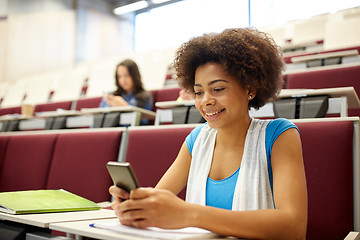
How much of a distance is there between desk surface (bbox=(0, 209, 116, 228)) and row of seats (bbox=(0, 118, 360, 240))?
0.20 m

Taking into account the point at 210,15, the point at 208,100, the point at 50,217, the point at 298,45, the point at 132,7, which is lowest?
the point at 50,217

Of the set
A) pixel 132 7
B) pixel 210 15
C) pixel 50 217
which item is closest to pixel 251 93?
pixel 50 217

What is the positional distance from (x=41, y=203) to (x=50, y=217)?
0.05 metres

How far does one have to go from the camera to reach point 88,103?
54.4 inches

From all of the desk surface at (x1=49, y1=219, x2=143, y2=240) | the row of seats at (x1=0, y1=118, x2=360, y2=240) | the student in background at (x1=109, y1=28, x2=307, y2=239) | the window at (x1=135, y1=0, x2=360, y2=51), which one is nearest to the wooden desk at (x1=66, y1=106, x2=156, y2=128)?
the row of seats at (x1=0, y1=118, x2=360, y2=240)

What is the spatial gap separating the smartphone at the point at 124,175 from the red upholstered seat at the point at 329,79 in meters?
0.76

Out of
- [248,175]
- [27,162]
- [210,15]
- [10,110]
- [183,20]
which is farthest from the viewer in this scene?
[183,20]

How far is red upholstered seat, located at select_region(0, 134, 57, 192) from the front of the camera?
0.73 meters

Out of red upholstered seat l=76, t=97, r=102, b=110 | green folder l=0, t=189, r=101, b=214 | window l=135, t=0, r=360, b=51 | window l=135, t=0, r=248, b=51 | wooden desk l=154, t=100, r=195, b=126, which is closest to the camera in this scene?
green folder l=0, t=189, r=101, b=214

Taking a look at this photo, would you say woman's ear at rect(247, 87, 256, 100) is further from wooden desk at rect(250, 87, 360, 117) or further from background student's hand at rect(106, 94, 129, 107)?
background student's hand at rect(106, 94, 129, 107)

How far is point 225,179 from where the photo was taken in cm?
39

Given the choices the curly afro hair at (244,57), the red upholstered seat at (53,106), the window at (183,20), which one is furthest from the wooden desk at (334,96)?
the window at (183,20)

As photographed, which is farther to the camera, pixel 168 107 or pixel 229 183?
pixel 168 107

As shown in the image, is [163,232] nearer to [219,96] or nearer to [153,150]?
[219,96]
